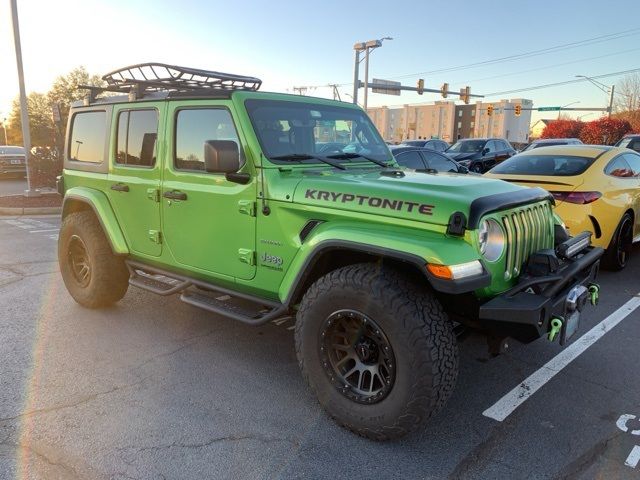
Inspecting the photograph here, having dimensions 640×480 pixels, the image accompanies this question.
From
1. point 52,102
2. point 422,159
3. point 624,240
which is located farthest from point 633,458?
point 52,102

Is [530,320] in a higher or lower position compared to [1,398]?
higher

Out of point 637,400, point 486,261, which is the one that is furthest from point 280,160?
point 637,400

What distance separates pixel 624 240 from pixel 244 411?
548cm

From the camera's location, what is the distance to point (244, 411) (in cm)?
Answer: 313

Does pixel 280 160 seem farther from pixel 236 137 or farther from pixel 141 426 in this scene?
pixel 141 426

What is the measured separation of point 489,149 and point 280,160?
1627 centimetres

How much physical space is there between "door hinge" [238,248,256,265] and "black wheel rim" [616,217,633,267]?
4956 millimetres

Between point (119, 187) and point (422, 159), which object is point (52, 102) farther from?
point (119, 187)

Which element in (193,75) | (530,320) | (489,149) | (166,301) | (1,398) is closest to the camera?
(530,320)

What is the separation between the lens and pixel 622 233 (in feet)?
20.5

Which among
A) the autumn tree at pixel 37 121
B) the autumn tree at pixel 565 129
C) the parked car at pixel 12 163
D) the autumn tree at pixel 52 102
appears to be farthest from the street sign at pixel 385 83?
the parked car at pixel 12 163

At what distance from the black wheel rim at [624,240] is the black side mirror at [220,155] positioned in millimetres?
5149

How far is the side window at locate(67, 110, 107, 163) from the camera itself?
4546 mm

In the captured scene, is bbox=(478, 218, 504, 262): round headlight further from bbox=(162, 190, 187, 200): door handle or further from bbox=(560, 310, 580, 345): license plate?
bbox=(162, 190, 187, 200): door handle
